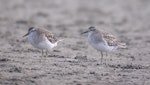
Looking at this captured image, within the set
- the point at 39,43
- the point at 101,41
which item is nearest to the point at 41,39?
the point at 39,43

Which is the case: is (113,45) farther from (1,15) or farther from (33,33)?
(1,15)

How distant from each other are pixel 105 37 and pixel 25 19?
34.0ft

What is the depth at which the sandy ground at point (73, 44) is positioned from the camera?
1312cm

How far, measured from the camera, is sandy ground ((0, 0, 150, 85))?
13117 millimetres

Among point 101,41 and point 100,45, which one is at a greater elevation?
point 101,41

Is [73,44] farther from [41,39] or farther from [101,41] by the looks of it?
[101,41]

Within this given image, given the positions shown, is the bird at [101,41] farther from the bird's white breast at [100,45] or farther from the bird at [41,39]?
the bird at [41,39]

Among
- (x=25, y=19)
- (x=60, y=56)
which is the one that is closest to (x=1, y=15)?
(x=25, y=19)

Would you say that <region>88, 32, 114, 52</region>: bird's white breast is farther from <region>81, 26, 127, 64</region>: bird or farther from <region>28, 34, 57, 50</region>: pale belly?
<region>28, 34, 57, 50</region>: pale belly

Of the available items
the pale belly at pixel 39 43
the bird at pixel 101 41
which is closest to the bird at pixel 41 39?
the pale belly at pixel 39 43

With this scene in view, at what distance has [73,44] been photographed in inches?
732

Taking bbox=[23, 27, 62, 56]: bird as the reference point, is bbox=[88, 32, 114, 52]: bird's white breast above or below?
below

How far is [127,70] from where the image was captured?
1405 centimetres

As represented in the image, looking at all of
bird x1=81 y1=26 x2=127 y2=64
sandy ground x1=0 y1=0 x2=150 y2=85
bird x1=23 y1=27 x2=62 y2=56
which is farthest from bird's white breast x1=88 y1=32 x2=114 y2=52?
bird x1=23 y1=27 x2=62 y2=56
